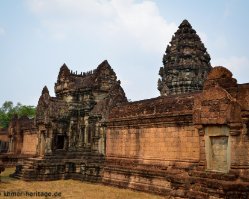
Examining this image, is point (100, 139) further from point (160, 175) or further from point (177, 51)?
point (177, 51)

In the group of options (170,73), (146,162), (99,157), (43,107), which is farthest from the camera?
(170,73)

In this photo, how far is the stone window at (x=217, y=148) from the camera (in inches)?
379

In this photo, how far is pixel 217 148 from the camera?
9953mm

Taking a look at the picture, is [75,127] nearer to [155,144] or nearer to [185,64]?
[155,144]

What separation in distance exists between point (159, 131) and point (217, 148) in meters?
4.70

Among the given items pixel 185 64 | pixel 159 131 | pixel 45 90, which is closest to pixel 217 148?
pixel 159 131

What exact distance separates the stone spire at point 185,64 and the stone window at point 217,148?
19855mm

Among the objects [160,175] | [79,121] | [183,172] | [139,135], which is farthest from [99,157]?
[183,172]

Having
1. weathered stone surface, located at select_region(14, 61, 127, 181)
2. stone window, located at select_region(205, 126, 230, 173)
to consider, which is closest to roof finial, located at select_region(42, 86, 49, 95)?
weathered stone surface, located at select_region(14, 61, 127, 181)

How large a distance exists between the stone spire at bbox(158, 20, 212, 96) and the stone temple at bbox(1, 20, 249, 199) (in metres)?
0.10

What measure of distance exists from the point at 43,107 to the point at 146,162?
1065 cm

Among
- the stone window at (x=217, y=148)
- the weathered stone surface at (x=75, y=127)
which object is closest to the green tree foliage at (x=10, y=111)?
the weathered stone surface at (x=75, y=127)

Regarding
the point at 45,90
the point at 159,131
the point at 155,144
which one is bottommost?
the point at 155,144

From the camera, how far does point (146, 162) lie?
49.6ft
